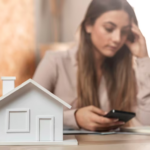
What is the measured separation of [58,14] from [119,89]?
0.47m

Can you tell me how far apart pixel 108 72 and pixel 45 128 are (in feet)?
1.76

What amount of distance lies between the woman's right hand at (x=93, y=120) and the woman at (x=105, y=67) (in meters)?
0.04

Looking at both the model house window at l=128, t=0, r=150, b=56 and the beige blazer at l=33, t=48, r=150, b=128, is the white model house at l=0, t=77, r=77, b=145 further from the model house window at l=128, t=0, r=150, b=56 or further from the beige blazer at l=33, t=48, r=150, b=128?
the model house window at l=128, t=0, r=150, b=56

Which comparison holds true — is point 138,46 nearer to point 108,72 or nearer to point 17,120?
point 108,72

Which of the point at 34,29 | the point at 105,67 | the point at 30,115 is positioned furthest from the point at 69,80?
the point at 30,115

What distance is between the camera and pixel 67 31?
116cm

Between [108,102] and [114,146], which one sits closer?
[114,146]

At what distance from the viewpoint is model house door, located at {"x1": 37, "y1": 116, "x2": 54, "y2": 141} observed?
0.72m

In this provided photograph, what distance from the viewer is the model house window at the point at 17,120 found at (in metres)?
0.71

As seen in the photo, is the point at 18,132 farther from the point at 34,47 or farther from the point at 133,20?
the point at 133,20

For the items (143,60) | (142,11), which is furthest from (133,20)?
(143,60)

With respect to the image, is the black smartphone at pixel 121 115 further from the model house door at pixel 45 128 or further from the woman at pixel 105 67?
the model house door at pixel 45 128

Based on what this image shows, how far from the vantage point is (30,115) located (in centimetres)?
72

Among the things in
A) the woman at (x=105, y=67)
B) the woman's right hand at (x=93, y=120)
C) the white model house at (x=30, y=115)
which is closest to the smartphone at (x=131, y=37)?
the woman at (x=105, y=67)
